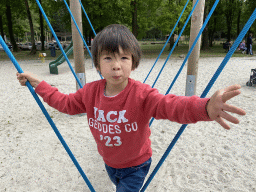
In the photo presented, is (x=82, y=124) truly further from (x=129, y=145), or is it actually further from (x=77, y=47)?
(x=129, y=145)

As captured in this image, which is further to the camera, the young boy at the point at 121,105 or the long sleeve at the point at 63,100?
the long sleeve at the point at 63,100

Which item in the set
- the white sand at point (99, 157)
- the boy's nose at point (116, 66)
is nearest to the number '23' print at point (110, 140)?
the boy's nose at point (116, 66)

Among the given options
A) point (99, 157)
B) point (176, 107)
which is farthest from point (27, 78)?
point (99, 157)

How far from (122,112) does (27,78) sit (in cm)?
61

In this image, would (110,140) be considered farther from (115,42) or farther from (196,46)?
(196,46)

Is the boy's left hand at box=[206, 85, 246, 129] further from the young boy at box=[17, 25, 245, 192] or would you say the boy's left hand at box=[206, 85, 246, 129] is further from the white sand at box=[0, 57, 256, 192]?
Result: the white sand at box=[0, 57, 256, 192]

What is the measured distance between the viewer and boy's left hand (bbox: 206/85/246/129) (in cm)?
63

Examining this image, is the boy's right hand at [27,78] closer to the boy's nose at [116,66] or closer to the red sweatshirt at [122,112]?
the red sweatshirt at [122,112]

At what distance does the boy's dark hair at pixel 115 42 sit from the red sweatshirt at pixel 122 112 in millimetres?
167

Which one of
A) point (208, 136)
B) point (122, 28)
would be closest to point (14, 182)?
point (122, 28)

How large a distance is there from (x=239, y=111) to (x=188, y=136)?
8.47ft

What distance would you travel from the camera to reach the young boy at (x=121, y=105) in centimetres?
93

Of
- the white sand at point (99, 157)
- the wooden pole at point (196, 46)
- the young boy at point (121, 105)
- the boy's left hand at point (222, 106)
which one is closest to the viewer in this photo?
the boy's left hand at point (222, 106)

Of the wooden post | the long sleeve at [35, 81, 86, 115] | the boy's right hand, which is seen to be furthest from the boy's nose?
the wooden post
